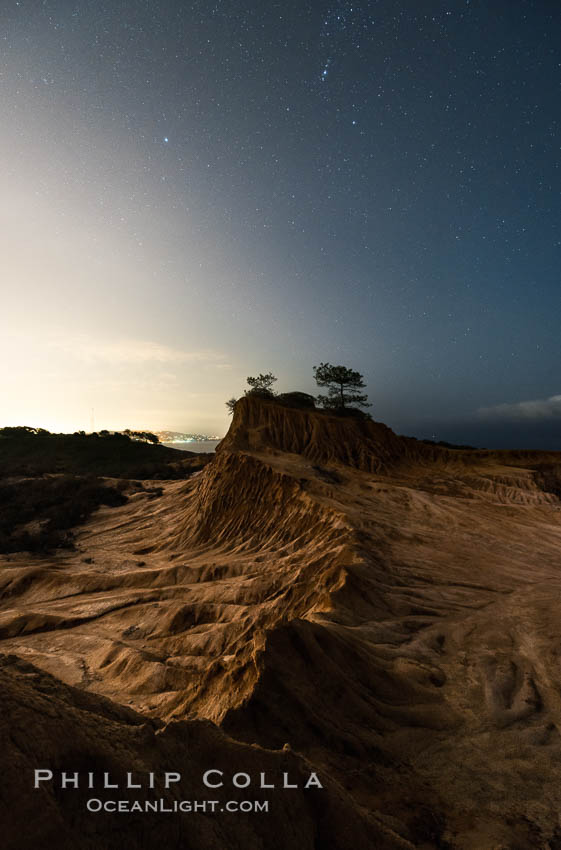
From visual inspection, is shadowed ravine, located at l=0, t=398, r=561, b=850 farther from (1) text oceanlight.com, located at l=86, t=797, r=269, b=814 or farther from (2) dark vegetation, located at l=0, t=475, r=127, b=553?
(2) dark vegetation, located at l=0, t=475, r=127, b=553

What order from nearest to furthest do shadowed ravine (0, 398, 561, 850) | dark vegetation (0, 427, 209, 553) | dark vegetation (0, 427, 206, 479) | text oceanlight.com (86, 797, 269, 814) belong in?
text oceanlight.com (86, 797, 269, 814) < shadowed ravine (0, 398, 561, 850) < dark vegetation (0, 427, 209, 553) < dark vegetation (0, 427, 206, 479)

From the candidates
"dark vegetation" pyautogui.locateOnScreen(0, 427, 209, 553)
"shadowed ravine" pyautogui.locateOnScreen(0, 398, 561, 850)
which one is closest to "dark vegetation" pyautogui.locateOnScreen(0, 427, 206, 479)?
"dark vegetation" pyautogui.locateOnScreen(0, 427, 209, 553)

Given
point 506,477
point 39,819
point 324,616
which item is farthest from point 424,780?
point 506,477

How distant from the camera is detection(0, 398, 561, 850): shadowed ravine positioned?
65.7 inches

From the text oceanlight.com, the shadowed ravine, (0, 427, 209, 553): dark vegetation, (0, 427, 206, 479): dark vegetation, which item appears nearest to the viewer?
the text oceanlight.com

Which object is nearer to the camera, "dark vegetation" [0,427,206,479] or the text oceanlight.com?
the text oceanlight.com

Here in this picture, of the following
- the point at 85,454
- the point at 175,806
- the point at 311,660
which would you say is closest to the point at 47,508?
the point at 311,660

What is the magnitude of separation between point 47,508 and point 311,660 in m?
16.7

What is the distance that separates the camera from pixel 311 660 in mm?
3340

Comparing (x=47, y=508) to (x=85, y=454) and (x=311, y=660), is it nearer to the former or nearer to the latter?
(x=311, y=660)

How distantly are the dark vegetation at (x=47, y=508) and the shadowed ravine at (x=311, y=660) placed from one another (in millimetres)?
958

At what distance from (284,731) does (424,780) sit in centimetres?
97

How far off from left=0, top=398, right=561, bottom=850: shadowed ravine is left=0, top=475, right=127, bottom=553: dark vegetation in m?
0.96

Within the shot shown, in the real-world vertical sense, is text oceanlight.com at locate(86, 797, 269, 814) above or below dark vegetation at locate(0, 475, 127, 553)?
above
